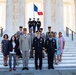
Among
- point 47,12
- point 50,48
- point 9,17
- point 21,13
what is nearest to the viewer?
point 50,48

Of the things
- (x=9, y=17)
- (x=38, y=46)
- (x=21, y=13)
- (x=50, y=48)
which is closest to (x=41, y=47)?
(x=38, y=46)

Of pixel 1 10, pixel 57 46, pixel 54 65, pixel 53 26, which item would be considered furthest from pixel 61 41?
pixel 1 10

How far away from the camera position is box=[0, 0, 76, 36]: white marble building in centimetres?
2516

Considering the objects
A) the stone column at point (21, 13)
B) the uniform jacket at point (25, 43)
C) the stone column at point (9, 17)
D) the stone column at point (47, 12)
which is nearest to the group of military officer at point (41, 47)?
the uniform jacket at point (25, 43)

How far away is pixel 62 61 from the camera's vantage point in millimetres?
16266

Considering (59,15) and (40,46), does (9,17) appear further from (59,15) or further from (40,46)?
(40,46)

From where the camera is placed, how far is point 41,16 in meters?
28.0

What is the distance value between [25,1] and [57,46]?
13659 mm

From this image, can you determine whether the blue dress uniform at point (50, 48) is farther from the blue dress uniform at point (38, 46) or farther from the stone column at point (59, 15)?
the stone column at point (59, 15)

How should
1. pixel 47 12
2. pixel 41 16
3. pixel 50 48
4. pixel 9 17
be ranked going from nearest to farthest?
pixel 50 48 → pixel 9 17 → pixel 47 12 → pixel 41 16

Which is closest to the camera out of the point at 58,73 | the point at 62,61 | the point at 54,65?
the point at 58,73

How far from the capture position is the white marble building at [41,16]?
25156 millimetres

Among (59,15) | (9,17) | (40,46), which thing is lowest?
(40,46)

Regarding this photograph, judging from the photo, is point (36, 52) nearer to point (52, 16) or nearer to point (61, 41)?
point (61, 41)
